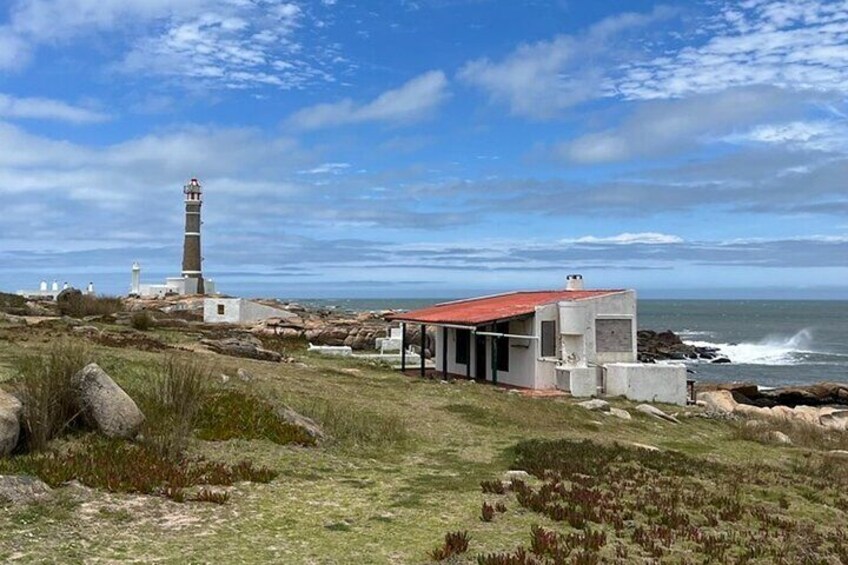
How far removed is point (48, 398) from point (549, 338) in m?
17.6

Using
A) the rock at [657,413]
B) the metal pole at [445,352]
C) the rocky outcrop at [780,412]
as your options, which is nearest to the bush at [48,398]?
the rock at [657,413]

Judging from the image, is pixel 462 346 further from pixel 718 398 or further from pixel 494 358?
pixel 718 398

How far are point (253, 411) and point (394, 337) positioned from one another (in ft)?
98.3

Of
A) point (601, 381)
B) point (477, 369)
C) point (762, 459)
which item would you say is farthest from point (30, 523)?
point (477, 369)

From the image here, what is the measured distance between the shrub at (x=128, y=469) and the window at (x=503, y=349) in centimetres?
1741

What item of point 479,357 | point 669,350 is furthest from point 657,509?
point 669,350

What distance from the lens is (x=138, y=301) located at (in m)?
61.4

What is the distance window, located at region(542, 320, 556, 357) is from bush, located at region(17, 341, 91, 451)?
16.4 m

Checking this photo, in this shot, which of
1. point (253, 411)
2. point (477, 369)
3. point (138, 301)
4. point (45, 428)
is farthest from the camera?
point (138, 301)

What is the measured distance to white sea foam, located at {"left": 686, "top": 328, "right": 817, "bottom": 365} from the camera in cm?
6316

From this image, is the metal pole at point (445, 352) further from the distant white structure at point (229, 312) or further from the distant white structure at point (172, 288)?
the distant white structure at point (172, 288)

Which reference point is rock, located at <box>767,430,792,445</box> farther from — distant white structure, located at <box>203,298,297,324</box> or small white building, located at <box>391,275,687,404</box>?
distant white structure, located at <box>203,298,297,324</box>

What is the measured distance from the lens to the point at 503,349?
89.6ft

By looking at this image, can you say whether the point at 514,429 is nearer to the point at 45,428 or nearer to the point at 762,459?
the point at 762,459
